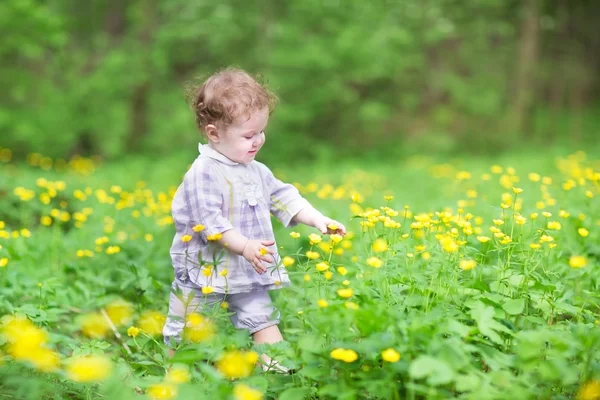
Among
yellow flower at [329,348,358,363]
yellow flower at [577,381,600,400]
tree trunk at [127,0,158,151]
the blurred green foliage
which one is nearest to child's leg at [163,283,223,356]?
yellow flower at [329,348,358,363]

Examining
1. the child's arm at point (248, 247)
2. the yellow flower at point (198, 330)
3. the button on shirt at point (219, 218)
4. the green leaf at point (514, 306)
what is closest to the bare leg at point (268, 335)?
the button on shirt at point (219, 218)

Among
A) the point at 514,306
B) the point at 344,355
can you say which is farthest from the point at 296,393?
the point at 514,306

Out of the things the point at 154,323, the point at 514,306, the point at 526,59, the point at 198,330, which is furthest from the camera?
the point at 526,59

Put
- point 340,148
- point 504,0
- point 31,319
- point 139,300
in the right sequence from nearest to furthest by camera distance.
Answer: point 31,319, point 139,300, point 340,148, point 504,0

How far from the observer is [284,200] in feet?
9.10

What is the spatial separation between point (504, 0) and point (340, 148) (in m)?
7.65

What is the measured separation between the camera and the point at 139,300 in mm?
3076

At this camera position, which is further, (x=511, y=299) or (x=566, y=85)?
(x=566, y=85)

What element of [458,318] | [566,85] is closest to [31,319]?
[458,318]

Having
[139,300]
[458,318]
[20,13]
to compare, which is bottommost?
[458,318]

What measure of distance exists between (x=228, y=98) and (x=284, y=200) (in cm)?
55

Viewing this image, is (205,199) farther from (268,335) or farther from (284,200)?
(268,335)

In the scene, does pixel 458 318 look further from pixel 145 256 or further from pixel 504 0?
pixel 504 0

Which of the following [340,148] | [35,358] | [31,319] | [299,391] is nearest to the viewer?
[35,358]
